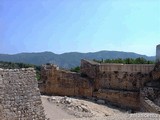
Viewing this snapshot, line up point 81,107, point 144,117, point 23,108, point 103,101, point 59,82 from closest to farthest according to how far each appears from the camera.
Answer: point 23,108
point 144,117
point 81,107
point 103,101
point 59,82

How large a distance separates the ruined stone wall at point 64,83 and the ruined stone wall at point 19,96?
50.5 ft

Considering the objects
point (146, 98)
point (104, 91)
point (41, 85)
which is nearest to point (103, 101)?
point (104, 91)

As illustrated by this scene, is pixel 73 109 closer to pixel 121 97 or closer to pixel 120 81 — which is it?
pixel 121 97

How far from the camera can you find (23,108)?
44.9ft

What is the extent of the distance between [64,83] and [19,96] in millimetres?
16086

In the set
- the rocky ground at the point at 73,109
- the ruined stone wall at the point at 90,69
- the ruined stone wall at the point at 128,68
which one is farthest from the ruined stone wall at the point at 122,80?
the rocky ground at the point at 73,109

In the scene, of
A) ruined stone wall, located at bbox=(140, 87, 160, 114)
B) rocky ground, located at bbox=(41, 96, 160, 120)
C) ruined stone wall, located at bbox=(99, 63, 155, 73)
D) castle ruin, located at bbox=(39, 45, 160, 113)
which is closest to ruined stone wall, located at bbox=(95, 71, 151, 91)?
castle ruin, located at bbox=(39, 45, 160, 113)

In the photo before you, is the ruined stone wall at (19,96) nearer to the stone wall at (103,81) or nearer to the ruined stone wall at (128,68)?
the stone wall at (103,81)

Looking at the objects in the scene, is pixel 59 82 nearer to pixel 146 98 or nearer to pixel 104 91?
pixel 104 91

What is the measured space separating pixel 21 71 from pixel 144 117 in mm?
6060

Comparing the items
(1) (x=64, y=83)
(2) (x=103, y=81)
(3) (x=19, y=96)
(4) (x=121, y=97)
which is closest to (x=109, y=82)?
(2) (x=103, y=81)

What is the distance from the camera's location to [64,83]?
29.7 meters

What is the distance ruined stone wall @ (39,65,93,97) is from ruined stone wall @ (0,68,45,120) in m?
15.4

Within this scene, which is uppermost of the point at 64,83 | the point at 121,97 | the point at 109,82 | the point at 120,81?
the point at 120,81
